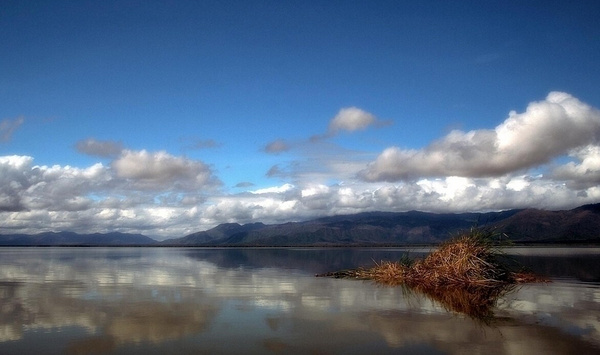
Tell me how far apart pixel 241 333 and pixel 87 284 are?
15.7 m

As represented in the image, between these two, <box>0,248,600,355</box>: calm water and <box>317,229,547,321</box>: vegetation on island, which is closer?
<box>0,248,600,355</box>: calm water

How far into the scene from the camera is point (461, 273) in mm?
24703

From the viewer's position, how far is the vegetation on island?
76.1ft

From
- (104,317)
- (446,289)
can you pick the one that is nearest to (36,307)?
(104,317)

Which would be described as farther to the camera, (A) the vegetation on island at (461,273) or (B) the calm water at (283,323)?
(A) the vegetation on island at (461,273)

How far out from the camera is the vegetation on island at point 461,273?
23203mm

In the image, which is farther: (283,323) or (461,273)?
(461,273)

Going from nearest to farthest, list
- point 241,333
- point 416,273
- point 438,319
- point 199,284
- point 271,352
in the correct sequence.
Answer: point 271,352 < point 241,333 < point 438,319 < point 199,284 < point 416,273

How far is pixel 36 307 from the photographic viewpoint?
16.4 m

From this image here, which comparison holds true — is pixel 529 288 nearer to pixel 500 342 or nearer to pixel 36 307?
pixel 500 342

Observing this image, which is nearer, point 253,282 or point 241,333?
point 241,333

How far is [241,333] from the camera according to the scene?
1221 cm

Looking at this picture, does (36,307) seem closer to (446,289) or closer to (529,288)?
(446,289)

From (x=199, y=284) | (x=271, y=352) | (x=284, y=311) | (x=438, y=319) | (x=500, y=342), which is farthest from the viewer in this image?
(x=199, y=284)
